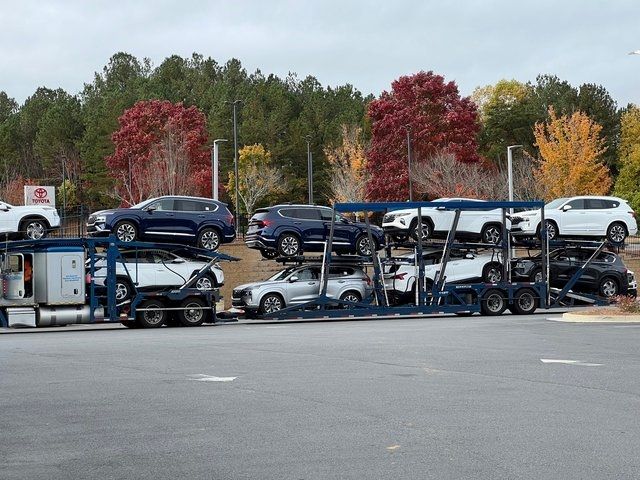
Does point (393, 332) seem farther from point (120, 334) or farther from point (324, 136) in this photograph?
point (324, 136)

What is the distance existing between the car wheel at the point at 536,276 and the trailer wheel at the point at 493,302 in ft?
4.26

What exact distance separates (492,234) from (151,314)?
1053cm

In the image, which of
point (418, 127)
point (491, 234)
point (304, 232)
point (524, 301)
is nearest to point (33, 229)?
point (304, 232)

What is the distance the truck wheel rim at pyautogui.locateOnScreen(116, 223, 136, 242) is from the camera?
105 ft

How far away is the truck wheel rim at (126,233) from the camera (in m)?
32.1

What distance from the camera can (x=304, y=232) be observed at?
110 ft

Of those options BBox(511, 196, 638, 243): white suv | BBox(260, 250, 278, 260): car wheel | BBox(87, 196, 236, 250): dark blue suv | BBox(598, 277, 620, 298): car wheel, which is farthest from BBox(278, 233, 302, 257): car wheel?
BBox(598, 277, 620, 298): car wheel

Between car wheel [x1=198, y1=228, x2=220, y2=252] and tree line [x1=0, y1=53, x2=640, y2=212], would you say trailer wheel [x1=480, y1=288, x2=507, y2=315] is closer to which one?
car wheel [x1=198, y1=228, x2=220, y2=252]

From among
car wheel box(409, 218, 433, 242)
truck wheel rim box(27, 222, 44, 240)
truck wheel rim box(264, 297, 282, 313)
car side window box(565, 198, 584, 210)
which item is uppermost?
car side window box(565, 198, 584, 210)

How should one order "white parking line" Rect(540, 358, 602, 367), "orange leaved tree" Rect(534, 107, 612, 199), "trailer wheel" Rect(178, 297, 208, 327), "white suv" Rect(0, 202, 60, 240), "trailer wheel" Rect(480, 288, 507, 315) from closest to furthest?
"white parking line" Rect(540, 358, 602, 367), "trailer wheel" Rect(178, 297, 208, 327), "trailer wheel" Rect(480, 288, 507, 315), "white suv" Rect(0, 202, 60, 240), "orange leaved tree" Rect(534, 107, 612, 199)

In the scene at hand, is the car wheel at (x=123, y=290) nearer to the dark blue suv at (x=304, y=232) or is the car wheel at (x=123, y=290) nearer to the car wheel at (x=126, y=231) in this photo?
the car wheel at (x=126, y=231)

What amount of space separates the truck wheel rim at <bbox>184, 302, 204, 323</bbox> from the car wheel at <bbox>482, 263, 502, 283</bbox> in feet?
27.9

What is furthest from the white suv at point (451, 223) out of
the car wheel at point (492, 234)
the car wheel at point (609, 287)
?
the car wheel at point (609, 287)

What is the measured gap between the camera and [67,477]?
870 cm
